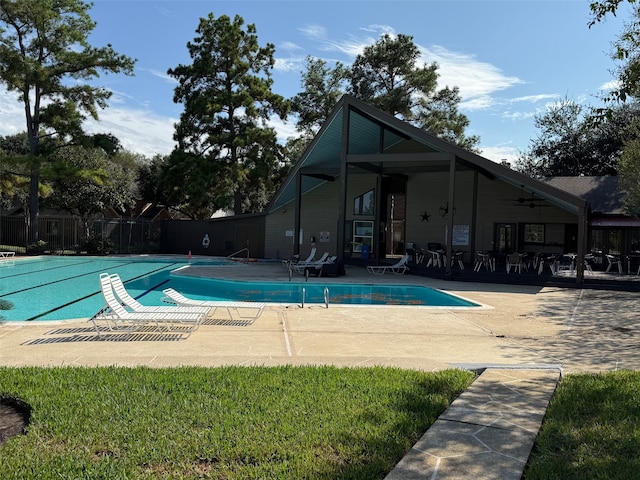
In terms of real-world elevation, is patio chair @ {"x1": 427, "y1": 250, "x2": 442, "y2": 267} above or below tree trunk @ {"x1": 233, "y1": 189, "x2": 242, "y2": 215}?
below

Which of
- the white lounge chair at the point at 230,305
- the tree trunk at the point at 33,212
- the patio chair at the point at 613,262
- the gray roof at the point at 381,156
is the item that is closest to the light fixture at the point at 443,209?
the gray roof at the point at 381,156

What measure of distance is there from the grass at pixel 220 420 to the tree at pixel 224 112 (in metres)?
25.2

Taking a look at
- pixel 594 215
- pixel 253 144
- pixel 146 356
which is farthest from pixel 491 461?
pixel 253 144

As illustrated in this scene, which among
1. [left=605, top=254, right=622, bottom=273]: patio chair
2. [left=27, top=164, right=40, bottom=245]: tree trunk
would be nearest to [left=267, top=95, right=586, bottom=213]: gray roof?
[left=605, top=254, right=622, bottom=273]: patio chair

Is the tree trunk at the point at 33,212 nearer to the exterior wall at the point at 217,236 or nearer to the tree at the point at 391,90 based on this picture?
the exterior wall at the point at 217,236

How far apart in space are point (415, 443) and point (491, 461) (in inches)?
21.5

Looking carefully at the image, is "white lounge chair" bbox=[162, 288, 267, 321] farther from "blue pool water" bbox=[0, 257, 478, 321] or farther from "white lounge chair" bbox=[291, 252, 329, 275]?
"white lounge chair" bbox=[291, 252, 329, 275]

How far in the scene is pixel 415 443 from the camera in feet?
12.1

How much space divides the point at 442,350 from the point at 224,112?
2709 centimetres

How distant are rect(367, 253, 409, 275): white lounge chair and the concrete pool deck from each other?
754 cm

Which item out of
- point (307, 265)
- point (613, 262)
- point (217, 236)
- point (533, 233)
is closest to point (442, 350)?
point (307, 265)

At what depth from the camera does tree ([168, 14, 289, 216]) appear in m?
29.9

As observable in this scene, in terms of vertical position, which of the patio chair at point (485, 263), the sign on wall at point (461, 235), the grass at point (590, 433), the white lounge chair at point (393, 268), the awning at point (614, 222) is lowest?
the grass at point (590, 433)

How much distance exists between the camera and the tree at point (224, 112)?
29906mm
